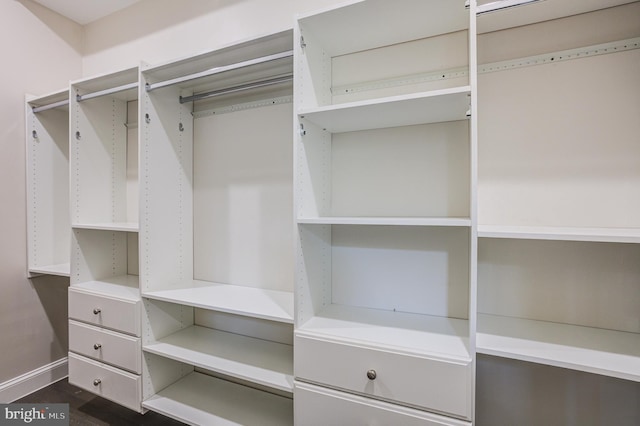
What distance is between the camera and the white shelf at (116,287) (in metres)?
1.76

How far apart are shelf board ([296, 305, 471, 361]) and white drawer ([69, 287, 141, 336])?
39.7 inches

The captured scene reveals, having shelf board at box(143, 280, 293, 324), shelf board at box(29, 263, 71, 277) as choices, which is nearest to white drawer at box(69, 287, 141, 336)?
shelf board at box(143, 280, 293, 324)

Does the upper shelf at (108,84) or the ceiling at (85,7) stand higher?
the ceiling at (85,7)

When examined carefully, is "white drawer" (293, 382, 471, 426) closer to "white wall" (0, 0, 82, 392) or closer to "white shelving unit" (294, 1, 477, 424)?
"white shelving unit" (294, 1, 477, 424)

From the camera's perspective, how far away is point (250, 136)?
183 centimetres

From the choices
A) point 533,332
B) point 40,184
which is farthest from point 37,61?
point 533,332

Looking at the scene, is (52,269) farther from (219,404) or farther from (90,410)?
(219,404)

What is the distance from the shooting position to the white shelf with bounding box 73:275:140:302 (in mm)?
1760

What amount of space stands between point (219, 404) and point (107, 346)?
73cm

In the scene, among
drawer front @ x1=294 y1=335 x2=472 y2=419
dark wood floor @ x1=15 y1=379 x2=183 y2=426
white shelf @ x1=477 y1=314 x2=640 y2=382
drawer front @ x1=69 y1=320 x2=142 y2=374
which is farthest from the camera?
dark wood floor @ x1=15 y1=379 x2=183 y2=426

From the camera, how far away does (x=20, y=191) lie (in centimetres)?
217

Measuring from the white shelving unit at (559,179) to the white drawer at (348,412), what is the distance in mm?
333

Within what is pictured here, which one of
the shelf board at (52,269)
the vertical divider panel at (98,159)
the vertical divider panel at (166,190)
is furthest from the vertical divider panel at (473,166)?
the shelf board at (52,269)

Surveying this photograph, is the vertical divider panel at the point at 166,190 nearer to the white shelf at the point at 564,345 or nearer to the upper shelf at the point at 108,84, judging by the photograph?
the upper shelf at the point at 108,84
